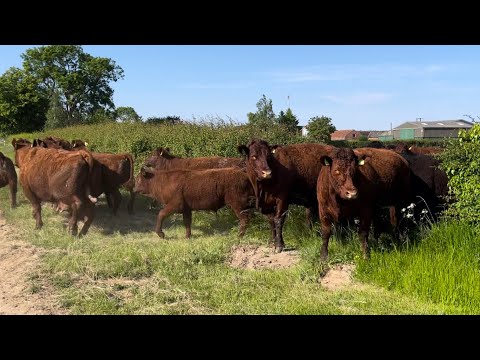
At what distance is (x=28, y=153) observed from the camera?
11125 millimetres

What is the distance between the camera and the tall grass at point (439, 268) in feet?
17.9

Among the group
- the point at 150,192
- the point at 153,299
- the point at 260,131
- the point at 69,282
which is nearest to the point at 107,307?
the point at 153,299

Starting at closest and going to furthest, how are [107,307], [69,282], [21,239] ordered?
[107,307] → [69,282] → [21,239]

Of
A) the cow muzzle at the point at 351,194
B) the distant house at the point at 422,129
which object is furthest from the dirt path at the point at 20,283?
the distant house at the point at 422,129

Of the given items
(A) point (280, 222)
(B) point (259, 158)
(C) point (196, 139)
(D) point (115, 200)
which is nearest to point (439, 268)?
(A) point (280, 222)

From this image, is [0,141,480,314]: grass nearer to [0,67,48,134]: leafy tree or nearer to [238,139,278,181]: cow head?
[238,139,278,181]: cow head

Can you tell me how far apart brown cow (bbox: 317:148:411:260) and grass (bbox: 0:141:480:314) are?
530 millimetres

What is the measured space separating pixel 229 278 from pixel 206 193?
126 inches

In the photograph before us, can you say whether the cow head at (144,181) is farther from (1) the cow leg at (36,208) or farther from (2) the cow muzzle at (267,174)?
(2) the cow muzzle at (267,174)

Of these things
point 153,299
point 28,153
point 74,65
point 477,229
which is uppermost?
point 74,65

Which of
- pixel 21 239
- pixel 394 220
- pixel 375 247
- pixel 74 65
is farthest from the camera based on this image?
pixel 74 65

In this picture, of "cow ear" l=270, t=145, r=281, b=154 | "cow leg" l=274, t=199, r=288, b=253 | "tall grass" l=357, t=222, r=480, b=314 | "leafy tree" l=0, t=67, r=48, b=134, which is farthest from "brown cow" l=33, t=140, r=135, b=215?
"leafy tree" l=0, t=67, r=48, b=134
